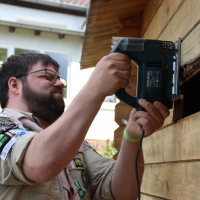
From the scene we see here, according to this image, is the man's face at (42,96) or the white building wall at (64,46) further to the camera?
the white building wall at (64,46)

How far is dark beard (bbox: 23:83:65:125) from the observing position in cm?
164

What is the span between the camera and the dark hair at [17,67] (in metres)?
1.81

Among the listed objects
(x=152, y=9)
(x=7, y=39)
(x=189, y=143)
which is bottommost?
(x=189, y=143)

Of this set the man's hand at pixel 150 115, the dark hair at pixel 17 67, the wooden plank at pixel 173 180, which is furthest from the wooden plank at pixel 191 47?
the dark hair at pixel 17 67

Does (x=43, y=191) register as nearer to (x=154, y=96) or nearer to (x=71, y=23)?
(x=154, y=96)

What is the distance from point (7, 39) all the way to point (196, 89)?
249 inches

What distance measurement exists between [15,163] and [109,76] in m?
0.51

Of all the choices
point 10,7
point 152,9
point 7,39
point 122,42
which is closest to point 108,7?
point 152,9

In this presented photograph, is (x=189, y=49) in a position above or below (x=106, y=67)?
above

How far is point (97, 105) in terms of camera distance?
940mm

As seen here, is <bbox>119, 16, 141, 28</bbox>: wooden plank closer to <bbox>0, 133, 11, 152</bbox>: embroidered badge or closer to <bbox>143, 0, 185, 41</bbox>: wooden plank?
<bbox>143, 0, 185, 41</bbox>: wooden plank

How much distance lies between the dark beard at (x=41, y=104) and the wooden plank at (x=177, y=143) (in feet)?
2.25

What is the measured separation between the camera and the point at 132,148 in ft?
4.23

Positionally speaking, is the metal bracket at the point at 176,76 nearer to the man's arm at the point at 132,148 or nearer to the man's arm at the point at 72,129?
the man's arm at the point at 132,148
